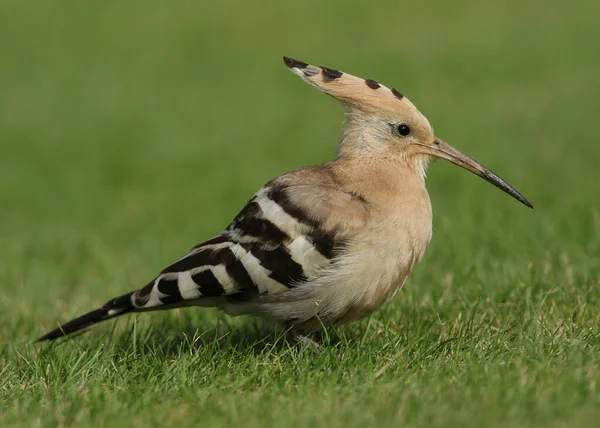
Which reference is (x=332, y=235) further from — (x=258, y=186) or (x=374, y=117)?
(x=258, y=186)

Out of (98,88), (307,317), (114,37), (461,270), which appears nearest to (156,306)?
(307,317)

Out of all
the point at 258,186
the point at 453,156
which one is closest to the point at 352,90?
the point at 453,156

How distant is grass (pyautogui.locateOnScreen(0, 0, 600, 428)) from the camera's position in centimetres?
355

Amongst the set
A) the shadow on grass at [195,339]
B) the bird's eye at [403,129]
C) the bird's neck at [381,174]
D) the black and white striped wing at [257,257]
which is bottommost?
the shadow on grass at [195,339]

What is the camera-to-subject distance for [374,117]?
4422 millimetres

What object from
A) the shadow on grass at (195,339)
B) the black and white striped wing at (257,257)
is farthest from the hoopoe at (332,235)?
the shadow on grass at (195,339)

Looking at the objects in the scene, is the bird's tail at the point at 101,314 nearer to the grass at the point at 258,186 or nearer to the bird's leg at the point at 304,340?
the grass at the point at 258,186

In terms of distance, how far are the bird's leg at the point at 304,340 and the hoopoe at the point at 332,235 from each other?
1 cm

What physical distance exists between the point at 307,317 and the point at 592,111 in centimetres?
594

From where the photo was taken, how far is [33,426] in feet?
11.1

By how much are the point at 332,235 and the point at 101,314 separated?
128cm

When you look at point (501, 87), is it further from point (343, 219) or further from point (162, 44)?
point (343, 219)

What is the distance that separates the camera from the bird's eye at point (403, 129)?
14.5 feet

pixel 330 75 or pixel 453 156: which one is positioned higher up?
pixel 330 75
